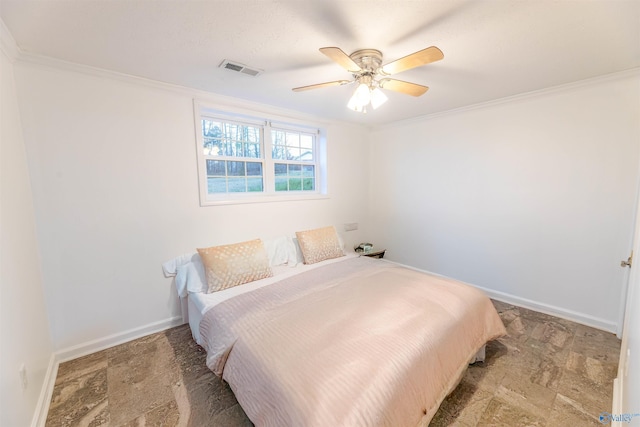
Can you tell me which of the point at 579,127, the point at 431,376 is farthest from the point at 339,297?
the point at 579,127

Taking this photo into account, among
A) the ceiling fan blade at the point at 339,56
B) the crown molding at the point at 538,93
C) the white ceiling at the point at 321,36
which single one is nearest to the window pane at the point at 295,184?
the white ceiling at the point at 321,36

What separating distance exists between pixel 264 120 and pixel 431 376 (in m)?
2.95

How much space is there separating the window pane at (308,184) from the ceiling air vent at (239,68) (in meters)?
1.74

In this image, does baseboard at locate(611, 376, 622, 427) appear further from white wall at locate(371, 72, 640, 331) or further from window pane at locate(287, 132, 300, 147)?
window pane at locate(287, 132, 300, 147)

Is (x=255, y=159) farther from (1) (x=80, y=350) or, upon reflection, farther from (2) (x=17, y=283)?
(1) (x=80, y=350)

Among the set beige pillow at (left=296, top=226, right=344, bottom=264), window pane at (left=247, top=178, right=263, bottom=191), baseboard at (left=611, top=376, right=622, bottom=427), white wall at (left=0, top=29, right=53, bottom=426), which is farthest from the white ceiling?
baseboard at (left=611, top=376, right=622, bottom=427)

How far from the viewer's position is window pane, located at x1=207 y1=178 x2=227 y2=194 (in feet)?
9.34

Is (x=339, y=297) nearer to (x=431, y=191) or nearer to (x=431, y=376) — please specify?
(x=431, y=376)

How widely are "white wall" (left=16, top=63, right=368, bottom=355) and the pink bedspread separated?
3.21 feet

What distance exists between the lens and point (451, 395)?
1.72m

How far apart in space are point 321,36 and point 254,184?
1.95 metres

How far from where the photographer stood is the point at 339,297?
6.59 feet

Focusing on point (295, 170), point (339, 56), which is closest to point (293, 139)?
point (295, 170)

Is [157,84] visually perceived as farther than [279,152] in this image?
No
